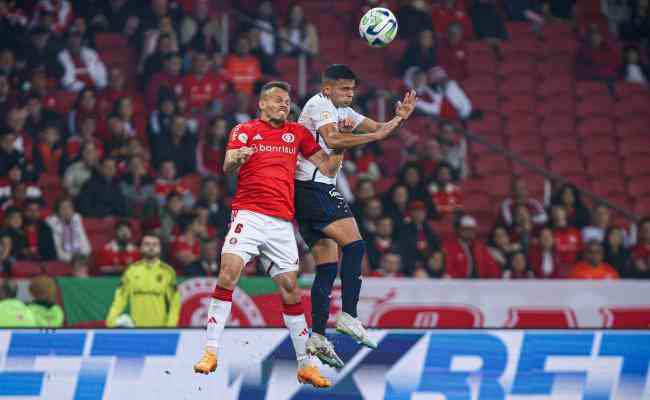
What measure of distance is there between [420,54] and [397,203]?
370 cm

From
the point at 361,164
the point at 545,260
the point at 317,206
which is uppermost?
the point at 317,206

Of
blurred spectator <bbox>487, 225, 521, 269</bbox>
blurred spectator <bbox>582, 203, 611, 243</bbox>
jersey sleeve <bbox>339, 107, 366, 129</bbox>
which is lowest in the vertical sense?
blurred spectator <bbox>487, 225, 521, 269</bbox>

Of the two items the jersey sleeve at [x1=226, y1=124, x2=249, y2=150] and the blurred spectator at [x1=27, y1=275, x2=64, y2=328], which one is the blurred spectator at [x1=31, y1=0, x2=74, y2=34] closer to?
the blurred spectator at [x1=27, y1=275, x2=64, y2=328]

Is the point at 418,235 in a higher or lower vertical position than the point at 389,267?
higher

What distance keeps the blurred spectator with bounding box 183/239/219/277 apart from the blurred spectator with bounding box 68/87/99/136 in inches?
120

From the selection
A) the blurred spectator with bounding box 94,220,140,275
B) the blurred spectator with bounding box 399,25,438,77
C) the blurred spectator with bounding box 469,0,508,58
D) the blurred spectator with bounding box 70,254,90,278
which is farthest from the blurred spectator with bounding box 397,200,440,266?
the blurred spectator with bounding box 469,0,508,58

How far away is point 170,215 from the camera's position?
15.8 m

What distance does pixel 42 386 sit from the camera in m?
11.1

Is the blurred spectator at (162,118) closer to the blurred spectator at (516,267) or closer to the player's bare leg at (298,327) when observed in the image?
the blurred spectator at (516,267)

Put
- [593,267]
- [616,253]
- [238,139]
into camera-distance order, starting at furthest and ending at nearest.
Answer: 1. [616,253]
2. [593,267]
3. [238,139]

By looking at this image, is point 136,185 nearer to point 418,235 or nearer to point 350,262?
point 418,235

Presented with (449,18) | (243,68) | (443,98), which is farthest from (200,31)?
(449,18)

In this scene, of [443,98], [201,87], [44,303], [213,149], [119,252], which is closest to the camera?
[44,303]

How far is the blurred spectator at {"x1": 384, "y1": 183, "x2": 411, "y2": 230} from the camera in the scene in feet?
54.0
